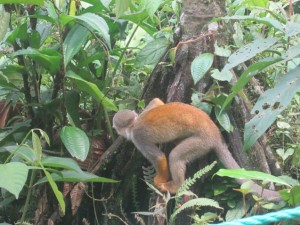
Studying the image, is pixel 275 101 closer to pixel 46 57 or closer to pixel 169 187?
pixel 169 187

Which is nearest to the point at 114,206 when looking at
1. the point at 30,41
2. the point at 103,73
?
the point at 103,73

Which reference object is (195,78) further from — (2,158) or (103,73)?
(2,158)

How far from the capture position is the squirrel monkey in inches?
125

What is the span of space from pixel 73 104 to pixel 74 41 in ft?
1.37

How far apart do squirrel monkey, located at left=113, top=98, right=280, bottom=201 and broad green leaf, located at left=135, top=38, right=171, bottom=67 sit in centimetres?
31

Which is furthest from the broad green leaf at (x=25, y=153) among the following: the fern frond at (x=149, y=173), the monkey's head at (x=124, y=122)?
the fern frond at (x=149, y=173)

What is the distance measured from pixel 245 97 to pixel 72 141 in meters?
1.00

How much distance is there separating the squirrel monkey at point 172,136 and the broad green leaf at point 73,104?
Result: 0.25 metres

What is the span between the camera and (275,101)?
92.3 inches

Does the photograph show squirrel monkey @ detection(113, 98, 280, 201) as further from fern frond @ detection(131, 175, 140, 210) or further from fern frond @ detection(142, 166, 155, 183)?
fern frond @ detection(131, 175, 140, 210)

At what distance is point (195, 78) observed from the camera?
3.11 meters

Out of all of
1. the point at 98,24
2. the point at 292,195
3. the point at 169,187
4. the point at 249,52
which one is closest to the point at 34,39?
the point at 98,24

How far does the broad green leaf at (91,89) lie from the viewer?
3.23m

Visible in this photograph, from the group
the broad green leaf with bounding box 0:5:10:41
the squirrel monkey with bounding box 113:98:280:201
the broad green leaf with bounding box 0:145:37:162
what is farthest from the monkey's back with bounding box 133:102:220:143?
the broad green leaf with bounding box 0:5:10:41
